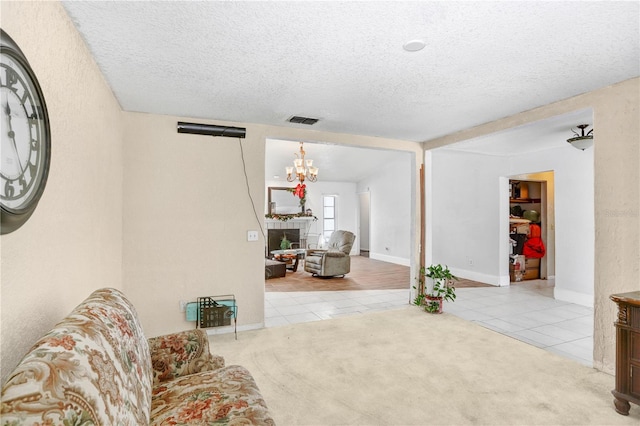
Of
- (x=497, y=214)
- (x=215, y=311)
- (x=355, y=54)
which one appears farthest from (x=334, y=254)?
(x=355, y=54)

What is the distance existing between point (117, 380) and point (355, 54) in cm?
210

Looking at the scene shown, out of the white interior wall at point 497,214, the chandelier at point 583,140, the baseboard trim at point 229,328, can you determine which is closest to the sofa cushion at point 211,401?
the baseboard trim at point 229,328

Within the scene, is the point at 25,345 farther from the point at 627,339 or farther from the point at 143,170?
the point at 627,339

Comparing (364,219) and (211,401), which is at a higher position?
(364,219)

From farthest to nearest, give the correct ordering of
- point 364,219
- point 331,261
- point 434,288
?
point 364,219
point 331,261
point 434,288

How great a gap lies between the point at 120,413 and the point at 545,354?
3483mm

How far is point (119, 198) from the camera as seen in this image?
10.6 feet

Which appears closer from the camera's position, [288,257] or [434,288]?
[434,288]

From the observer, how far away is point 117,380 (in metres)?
1.13

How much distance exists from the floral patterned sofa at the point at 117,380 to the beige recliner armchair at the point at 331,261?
16.2 ft

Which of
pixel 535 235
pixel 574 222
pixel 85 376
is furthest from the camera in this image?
pixel 535 235

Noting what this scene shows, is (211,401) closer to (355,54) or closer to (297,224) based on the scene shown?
(355,54)

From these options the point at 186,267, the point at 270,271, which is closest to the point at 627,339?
the point at 186,267

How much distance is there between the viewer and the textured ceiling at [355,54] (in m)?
1.72
